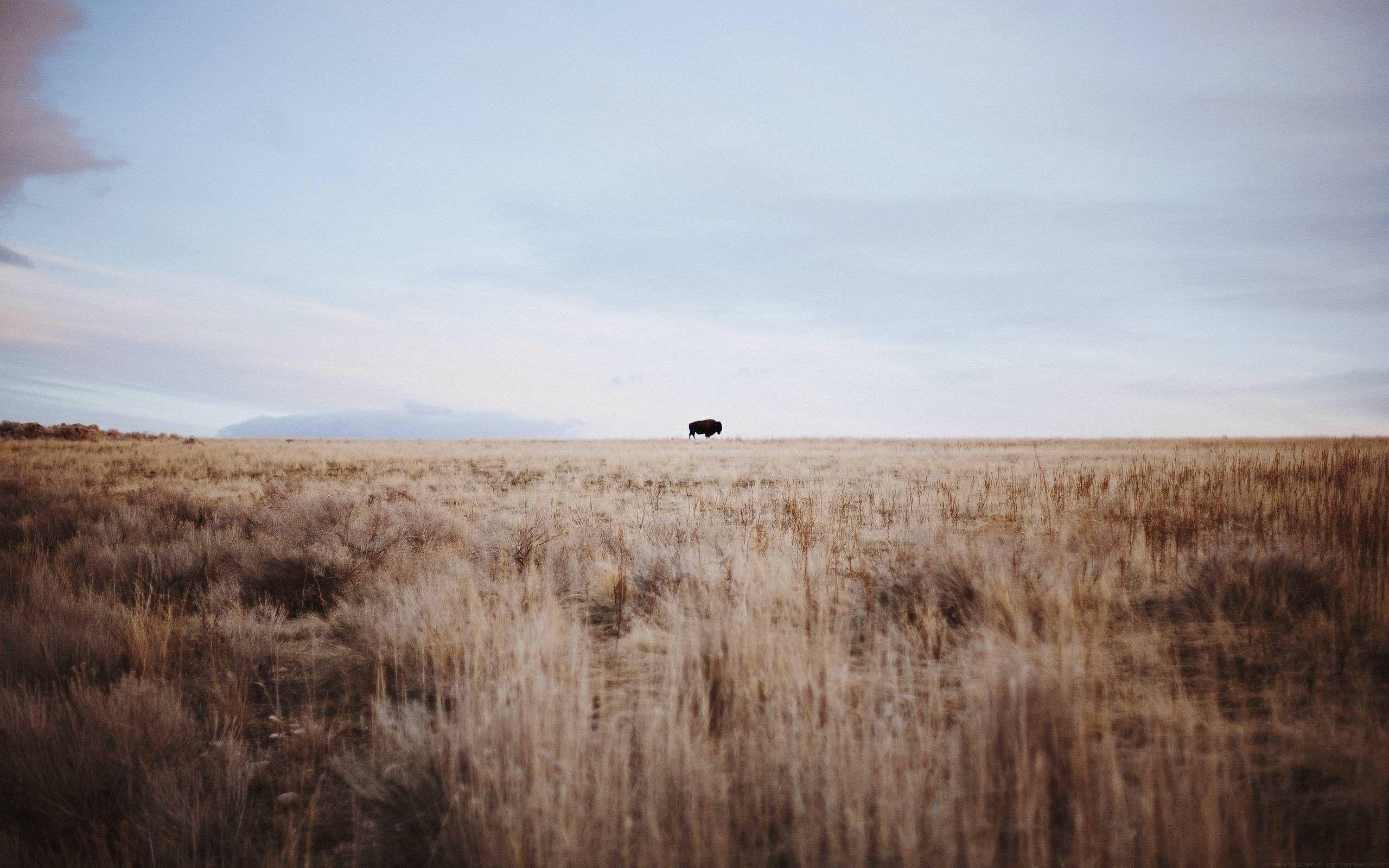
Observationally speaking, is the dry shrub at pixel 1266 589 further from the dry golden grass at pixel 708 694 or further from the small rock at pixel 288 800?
the small rock at pixel 288 800

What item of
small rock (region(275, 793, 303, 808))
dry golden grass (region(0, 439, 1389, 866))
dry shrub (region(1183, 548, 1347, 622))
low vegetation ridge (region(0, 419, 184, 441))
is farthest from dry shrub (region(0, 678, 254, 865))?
low vegetation ridge (region(0, 419, 184, 441))

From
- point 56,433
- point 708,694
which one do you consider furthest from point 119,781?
point 56,433

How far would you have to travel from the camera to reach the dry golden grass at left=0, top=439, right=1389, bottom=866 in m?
2.18

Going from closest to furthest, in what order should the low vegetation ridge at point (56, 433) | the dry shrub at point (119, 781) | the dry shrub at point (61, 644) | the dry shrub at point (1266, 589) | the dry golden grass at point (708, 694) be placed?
the dry golden grass at point (708, 694)
the dry shrub at point (119, 781)
the dry shrub at point (61, 644)
the dry shrub at point (1266, 589)
the low vegetation ridge at point (56, 433)

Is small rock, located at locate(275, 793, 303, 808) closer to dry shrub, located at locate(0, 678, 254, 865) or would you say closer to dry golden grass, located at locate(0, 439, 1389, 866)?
dry golden grass, located at locate(0, 439, 1389, 866)

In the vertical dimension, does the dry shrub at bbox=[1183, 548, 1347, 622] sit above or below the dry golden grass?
above

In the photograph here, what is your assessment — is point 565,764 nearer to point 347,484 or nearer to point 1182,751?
point 1182,751

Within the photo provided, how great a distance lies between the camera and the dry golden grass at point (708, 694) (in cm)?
218

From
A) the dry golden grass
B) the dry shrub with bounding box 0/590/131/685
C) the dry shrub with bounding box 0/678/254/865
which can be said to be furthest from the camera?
the dry shrub with bounding box 0/590/131/685

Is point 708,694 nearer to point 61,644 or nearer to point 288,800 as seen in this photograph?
point 288,800

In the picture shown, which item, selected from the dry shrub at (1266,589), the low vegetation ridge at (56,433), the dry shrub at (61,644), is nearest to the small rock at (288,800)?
the dry shrub at (61,644)

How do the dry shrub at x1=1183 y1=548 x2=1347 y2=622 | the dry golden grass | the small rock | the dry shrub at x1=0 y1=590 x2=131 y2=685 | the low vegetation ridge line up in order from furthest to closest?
1. the low vegetation ridge
2. the dry shrub at x1=1183 y1=548 x2=1347 y2=622
3. the dry shrub at x1=0 y1=590 x2=131 y2=685
4. the small rock
5. the dry golden grass

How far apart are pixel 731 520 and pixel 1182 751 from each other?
7097mm

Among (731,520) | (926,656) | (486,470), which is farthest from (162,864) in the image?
(486,470)
